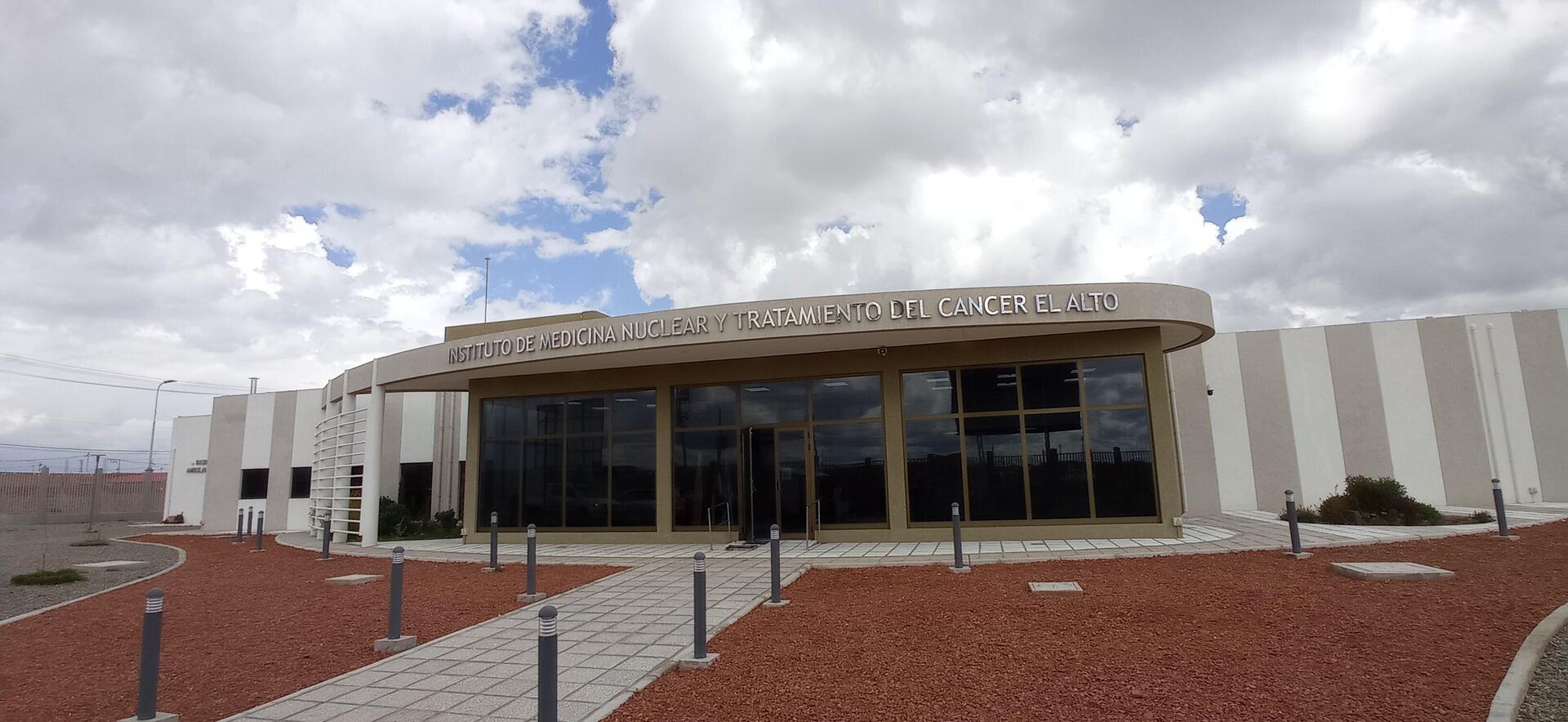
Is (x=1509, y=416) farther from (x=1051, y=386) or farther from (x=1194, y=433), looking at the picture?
(x=1051, y=386)

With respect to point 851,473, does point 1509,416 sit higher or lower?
higher

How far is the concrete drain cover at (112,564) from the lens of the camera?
1477cm

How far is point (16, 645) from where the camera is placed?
822 centimetres

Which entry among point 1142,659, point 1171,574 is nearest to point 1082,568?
point 1171,574

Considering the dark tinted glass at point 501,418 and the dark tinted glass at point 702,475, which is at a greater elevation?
the dark tinted glass at point 501,418

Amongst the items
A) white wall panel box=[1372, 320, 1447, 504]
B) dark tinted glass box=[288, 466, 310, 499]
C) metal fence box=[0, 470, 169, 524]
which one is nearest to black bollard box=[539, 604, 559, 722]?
white wall panel box=[1372, 320, 1447, 504]

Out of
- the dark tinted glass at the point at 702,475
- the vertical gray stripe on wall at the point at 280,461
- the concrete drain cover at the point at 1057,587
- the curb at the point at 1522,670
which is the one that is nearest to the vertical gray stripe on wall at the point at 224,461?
the vertical gray stripe on wall at the point at 280,461

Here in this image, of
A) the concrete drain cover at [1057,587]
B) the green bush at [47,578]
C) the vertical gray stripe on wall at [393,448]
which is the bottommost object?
the concrete drain cover at [1057,587]

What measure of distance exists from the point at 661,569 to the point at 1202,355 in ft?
44.3

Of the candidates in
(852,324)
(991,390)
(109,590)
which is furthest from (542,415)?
(991,390)

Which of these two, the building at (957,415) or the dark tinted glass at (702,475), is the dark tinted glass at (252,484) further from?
the dark tinted glass at (702,475)

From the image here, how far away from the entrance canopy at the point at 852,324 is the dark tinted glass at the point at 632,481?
1.72 meters

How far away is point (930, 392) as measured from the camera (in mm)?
14523

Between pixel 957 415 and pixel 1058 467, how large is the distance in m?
1.90
